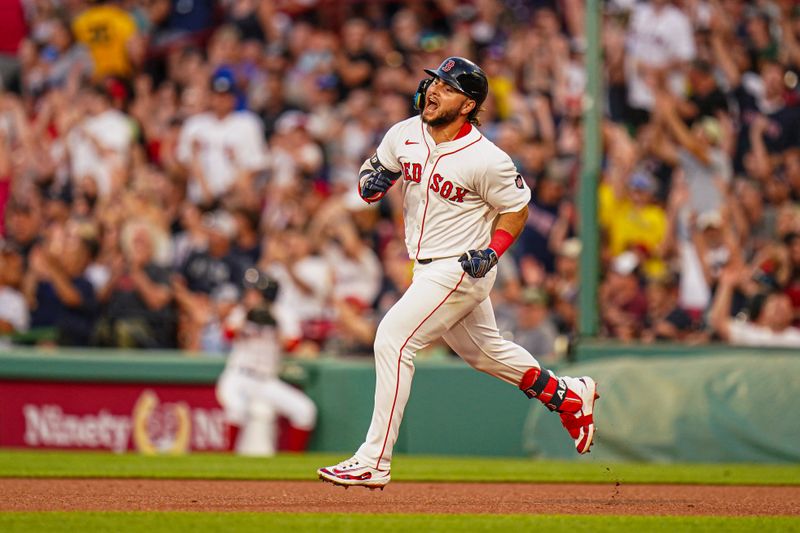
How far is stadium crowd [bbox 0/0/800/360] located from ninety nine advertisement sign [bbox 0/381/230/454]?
680 mm

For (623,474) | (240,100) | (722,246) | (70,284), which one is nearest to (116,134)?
(240,100)

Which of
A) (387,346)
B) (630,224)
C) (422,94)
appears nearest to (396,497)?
(387,346)

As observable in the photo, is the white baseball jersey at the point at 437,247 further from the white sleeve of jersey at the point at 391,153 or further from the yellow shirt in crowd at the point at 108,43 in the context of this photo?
the yellow shirt in crowd at the point at 108,43

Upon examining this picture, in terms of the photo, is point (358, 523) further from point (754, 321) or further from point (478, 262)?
point (754, 321)

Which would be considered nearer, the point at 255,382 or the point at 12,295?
the point at 255,382

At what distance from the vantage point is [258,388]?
11633 millimetres

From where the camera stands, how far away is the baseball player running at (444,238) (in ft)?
22.0

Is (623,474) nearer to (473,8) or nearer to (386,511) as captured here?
(386,511)

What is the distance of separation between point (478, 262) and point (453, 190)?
41 cm

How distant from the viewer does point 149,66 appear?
1647cm

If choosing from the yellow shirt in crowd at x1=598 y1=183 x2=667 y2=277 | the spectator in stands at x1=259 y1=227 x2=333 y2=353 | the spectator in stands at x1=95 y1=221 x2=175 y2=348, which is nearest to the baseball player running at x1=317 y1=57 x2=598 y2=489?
the spectator in stands at x1=259 y1=227 x2=333 y2=353

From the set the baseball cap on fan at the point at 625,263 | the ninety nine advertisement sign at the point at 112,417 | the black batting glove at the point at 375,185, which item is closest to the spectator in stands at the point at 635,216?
the baseball cap on fan at the point at 625,263

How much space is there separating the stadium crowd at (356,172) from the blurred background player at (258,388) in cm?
50

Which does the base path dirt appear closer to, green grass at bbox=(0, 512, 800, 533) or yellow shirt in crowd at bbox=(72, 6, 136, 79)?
green grass at bbox=(0, 512, 800, 533)
